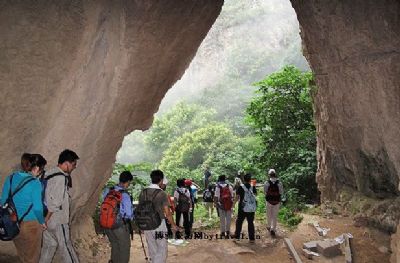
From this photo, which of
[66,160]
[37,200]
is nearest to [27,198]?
[37,200]

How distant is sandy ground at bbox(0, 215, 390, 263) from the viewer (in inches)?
294

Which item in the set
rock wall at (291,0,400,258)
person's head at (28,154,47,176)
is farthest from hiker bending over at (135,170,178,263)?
rock wall at (291,0,400,258)

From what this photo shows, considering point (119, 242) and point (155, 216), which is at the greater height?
point (155, 216)

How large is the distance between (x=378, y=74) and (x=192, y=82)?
184 feet

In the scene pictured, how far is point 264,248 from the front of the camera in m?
8.38

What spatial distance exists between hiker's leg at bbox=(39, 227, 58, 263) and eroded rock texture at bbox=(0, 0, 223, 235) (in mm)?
1356

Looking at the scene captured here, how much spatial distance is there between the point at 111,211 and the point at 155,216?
25.2 inches

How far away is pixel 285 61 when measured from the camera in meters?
48.2

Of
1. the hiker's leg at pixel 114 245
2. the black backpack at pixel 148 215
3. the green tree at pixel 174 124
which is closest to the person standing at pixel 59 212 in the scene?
the hiker's leg at pixel 114 245

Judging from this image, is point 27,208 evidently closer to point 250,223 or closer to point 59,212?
point 59,212

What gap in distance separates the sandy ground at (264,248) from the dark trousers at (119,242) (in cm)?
203

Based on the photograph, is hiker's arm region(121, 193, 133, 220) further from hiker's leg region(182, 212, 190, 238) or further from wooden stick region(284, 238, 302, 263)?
wooden stick region(284, 238, 302, 263)

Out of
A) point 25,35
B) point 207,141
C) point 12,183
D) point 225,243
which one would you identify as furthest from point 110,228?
point 207,141

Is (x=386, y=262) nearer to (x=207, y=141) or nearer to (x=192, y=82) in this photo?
(x=207, y=141)
